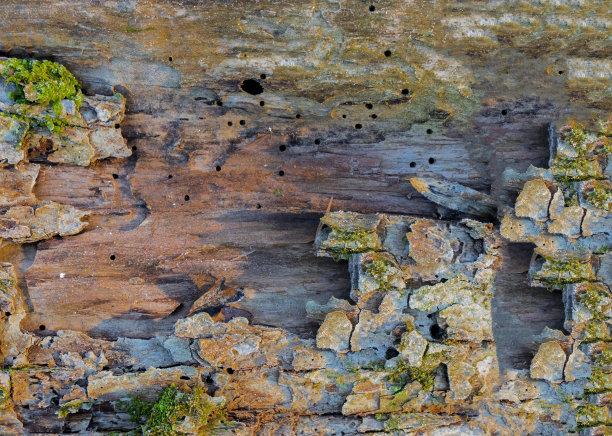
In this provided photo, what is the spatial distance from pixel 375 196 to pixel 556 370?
2.99 metres

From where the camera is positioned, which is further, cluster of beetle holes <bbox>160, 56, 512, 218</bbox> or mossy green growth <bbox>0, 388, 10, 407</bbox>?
cluster of beetle holes <bbox>160, 56, 512, 218</bbox>

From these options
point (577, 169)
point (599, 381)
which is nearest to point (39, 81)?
point (577, 169)

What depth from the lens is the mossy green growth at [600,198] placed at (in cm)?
605

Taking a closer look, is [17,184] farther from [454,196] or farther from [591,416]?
[591,416]

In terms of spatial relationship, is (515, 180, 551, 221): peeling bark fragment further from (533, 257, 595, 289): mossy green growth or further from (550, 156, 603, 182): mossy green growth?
(533, 257, 595, 289): mossy green growth

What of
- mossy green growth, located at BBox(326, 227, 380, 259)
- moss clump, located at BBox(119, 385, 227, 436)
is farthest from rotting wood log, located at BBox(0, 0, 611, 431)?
moss clump, located at BBox(119, 385, 227, 436)

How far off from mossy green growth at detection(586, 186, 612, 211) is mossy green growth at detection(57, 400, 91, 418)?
6370 millimetres

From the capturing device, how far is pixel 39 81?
19.2 ft

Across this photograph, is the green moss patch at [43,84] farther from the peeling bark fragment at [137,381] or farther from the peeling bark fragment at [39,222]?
the peeling bark fragment at [137,381]

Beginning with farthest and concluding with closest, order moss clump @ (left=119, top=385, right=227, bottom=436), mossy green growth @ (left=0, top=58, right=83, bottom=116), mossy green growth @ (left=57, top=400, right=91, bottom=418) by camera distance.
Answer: mossy green growth @ (left=57, top=400, right=91, bottom=418)
moss clump @ (left=119, top=385, right=227, bottom=436)
mossy green growth @ (left=0, top=58, right=83, bottom=116)

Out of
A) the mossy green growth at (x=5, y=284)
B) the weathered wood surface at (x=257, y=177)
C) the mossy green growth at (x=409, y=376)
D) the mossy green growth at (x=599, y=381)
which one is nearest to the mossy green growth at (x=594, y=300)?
the weathered wood surface at (x=257, y=177)

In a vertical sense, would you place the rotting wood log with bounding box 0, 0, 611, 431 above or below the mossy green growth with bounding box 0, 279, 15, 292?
above

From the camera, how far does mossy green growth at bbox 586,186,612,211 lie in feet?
19.8

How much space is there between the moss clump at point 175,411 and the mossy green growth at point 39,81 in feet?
11.5
